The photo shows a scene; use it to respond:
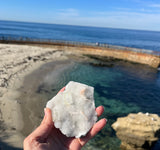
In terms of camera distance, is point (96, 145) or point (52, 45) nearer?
point (96, 145)

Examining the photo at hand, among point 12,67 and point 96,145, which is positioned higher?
point 12,67

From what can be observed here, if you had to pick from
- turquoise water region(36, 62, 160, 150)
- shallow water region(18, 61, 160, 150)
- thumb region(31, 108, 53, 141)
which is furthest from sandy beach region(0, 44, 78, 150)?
thumb region(31, 108, 53, 141)

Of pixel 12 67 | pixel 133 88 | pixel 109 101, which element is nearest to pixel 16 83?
pixel 12 67

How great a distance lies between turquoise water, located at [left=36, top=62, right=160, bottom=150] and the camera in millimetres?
9805

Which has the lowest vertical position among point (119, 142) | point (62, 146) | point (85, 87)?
point (119, 142)

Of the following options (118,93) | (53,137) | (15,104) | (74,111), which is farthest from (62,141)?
(118,93)

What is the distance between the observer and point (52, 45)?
37.4m

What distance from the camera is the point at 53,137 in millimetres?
3209

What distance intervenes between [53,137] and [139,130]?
20.7 feet

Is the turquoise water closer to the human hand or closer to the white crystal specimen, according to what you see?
the human hand

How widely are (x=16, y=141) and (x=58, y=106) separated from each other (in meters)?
6.57

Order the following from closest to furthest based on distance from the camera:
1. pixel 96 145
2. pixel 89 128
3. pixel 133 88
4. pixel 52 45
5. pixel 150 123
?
pixel 89 128
pixel 150 123
pixel 96 145
pixel 133 88
pixel 52 45

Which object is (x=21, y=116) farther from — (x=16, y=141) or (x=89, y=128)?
(x=89, y=128)

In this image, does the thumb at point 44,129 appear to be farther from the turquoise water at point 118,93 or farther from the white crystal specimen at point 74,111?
the turquoise water at point 118,93
